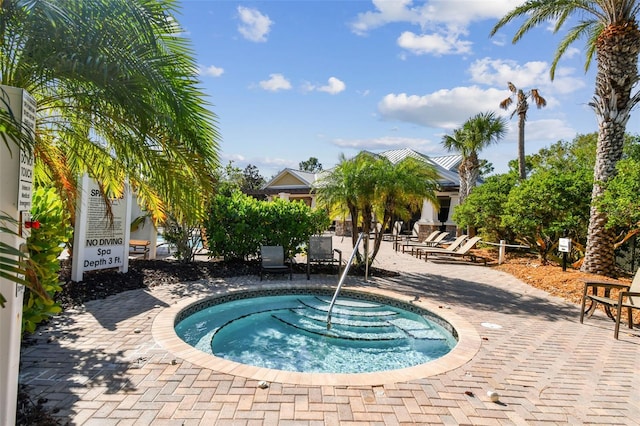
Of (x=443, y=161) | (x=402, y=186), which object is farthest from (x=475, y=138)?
(x=402, y=186)

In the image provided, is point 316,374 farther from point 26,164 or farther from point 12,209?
point 26,164

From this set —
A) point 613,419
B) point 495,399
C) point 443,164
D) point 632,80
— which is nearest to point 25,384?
point 495,399

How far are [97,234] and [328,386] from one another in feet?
22.8

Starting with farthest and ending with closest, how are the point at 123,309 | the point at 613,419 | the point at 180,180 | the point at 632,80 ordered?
1. the point at 632,80
2. the point at 123,309
3. the point at 180,180
4. the point at 613,419

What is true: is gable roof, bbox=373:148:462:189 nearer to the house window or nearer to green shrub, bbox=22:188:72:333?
the house window

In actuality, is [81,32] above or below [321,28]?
below

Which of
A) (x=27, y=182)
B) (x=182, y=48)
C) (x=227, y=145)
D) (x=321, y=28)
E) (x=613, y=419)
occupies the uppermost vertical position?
(x=321, y=28)

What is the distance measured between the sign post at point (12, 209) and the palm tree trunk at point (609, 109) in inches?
485

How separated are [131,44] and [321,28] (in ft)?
27.3

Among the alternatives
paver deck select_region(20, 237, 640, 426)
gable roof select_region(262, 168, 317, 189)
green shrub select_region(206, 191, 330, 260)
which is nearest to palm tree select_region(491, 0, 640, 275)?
paver deck select_region(20, 237, 640, 426)

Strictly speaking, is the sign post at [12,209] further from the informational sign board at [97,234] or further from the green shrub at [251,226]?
the green shrub at [251,226]

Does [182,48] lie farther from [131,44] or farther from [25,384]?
[25,384]

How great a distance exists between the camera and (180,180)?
4.30 m

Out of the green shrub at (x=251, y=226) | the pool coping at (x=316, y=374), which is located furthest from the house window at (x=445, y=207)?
the pool coping at (x=316, y=374)
